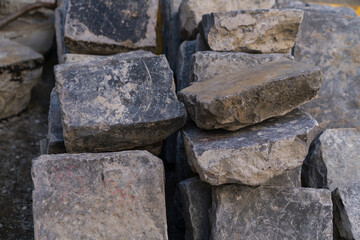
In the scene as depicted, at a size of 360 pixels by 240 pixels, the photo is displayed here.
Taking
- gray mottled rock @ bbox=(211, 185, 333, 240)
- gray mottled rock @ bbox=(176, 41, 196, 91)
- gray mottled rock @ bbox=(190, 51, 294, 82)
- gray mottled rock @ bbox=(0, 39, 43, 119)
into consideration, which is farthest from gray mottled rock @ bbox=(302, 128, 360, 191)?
gray mottled rock @ bbox=(0, 39, 43, 119)

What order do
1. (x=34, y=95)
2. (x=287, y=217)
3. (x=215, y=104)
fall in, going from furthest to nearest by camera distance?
(x=34, y=95)
(x=287, y=217)
(x=215, y=104)

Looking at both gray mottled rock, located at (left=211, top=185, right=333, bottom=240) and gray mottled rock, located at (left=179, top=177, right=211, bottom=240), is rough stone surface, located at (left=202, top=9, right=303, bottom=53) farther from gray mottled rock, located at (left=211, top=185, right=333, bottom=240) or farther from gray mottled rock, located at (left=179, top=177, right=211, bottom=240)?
gray mottled rock, located at (left=211, top=185, right=333, bottom=240)

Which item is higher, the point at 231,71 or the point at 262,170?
the point at 231,71

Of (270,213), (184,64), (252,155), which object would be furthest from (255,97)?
(184,64)

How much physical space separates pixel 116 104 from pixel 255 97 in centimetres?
69

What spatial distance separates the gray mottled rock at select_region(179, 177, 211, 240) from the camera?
2162mm

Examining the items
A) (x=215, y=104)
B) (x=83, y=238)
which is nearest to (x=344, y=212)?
(x=215, y=104)

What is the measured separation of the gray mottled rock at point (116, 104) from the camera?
6.77 feet

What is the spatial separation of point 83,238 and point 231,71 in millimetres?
1223

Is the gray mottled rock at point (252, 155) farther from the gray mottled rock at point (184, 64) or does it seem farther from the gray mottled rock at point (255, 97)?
the gray mottled rock at point (184, 64)

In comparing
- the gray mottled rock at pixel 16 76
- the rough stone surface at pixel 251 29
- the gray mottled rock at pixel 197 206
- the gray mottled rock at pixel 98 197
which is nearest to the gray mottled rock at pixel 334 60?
the rough stone surface at pixel 251 29

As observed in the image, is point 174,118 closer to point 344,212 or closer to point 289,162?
point 289,162

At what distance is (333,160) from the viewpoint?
2500 millimetres

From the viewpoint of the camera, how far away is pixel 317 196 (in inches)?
80.3
